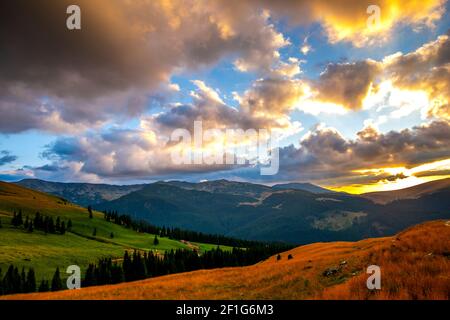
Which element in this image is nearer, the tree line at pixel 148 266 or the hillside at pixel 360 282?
the hillside at pixel 360 282

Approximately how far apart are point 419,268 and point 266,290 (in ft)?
30.4

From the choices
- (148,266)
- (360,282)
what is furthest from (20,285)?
(360,282)

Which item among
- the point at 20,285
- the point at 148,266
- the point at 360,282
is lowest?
the point at 148,266

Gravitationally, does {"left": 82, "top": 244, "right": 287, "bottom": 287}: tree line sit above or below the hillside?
below

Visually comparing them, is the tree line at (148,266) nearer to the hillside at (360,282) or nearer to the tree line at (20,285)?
the tree line at (20,285)

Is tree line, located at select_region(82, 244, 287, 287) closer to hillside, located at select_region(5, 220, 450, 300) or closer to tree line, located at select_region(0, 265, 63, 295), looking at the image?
tree line, located at select_region(0, 265, 63, 295)

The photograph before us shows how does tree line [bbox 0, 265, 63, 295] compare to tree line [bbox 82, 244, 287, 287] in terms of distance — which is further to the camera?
tree line [bbox 82, 244, 287, 287]

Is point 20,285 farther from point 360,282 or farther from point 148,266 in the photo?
point 360,282

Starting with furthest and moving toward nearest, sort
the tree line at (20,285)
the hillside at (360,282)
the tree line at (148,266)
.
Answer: the tree line at (148,266)
the tree line at (20,285)
the hillside at (360,282)

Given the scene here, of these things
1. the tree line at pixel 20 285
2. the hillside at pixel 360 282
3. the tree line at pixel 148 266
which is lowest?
the tree line at pixel 148 266

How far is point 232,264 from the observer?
129 meters

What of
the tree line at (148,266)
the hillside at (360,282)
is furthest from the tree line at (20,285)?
the hillside at (360,282)

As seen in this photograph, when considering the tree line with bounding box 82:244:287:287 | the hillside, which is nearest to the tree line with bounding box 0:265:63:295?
the tree line with bounding box 82:244:287:287

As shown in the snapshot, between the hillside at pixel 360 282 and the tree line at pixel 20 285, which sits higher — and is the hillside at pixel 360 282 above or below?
above
